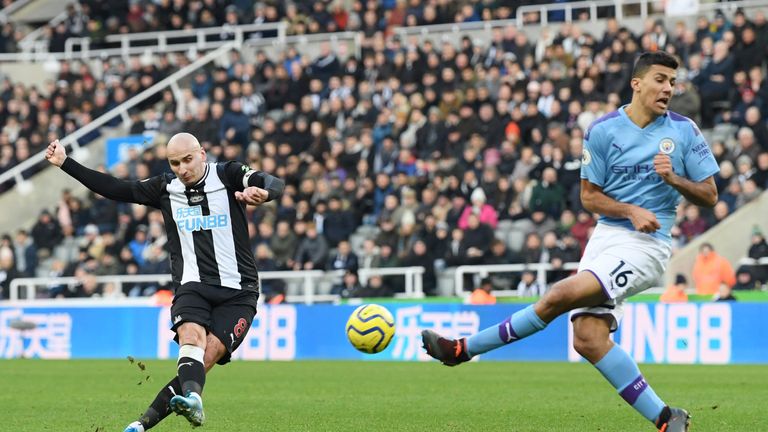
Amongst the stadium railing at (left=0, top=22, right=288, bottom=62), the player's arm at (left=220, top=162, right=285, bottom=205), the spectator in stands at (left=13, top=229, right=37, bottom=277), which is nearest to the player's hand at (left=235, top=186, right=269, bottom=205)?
the player's arm at (left=220, top=162, right=285, bottom=205)

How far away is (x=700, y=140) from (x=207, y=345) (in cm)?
335

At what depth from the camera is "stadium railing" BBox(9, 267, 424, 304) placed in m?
23.1

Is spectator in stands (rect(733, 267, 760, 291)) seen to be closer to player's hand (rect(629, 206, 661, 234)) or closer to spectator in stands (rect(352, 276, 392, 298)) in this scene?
spectator in stands (rect(352, 276, 392, 298))

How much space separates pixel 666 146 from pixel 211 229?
3.01 metres

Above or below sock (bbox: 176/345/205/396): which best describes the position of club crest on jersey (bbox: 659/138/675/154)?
above

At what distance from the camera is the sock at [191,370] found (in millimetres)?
8438

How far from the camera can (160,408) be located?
27.9ft

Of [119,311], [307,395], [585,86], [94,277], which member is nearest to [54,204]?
[94,277]

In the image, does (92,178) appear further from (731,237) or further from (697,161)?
(731,237)

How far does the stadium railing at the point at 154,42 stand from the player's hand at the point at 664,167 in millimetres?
24022

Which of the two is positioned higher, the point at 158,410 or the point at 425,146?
the point at 425,146

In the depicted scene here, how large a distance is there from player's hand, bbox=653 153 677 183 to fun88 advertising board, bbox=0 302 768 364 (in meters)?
11.6

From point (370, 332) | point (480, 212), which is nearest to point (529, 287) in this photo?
point (480, 212)

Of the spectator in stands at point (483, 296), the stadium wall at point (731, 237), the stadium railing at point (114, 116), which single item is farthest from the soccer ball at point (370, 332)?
the stadium railing at point (114, 116)
